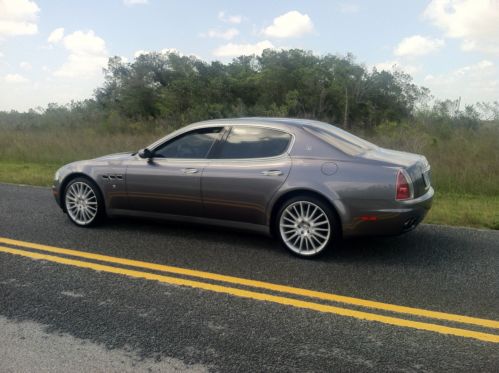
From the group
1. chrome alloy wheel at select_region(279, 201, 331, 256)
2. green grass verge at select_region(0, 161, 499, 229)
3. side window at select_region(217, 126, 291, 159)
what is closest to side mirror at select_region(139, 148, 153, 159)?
side window at select_region(217, 126, 291, 159)

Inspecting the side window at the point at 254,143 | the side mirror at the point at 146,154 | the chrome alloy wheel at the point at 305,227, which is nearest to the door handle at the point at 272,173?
the side window at the point at 254,143

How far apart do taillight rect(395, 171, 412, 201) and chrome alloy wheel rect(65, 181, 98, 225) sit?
3776 mm

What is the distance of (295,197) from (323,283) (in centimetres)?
108

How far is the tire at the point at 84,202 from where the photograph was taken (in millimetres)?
6293

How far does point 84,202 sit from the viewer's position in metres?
6.38

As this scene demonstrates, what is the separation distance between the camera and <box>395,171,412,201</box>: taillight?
477cm

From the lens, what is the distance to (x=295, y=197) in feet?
16.9

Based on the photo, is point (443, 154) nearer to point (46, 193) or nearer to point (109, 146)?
point (46, 193)

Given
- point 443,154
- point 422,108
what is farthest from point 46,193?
point 422,108

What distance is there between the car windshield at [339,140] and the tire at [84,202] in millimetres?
2885

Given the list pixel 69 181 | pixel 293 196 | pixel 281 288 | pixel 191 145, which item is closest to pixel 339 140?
pixel 293 196

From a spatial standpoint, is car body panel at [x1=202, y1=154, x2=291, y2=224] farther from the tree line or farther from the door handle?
the tree line

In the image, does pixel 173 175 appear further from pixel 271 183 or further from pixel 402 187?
pixel 402 187

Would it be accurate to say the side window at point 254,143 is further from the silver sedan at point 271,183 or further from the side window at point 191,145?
the side window at point 191,145
